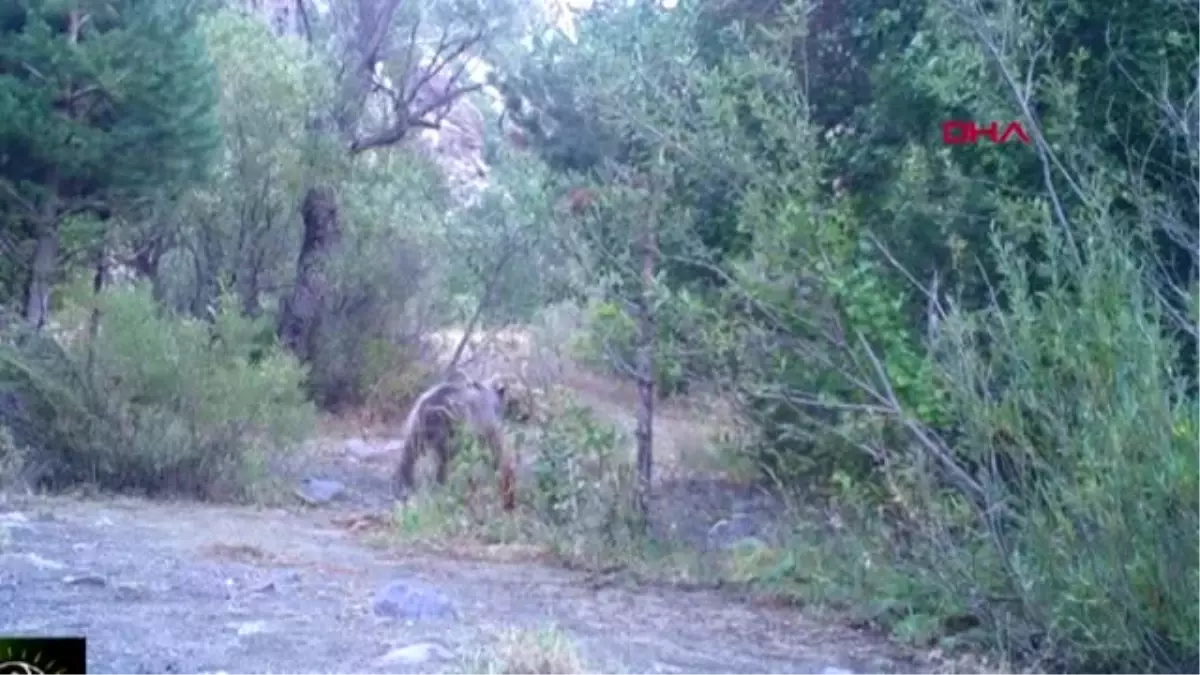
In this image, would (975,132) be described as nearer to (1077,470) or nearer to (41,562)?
(1077,470)

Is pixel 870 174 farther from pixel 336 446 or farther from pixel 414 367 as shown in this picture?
pixel 414 367

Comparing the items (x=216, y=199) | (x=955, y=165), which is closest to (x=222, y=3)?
(x=216, y=199)

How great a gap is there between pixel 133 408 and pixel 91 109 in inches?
174

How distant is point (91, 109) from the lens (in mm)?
18219

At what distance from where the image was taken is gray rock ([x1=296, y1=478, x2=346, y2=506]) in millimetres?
16531

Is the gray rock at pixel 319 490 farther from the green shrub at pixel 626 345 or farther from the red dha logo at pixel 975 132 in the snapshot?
the red dha logo at pixel 975 132

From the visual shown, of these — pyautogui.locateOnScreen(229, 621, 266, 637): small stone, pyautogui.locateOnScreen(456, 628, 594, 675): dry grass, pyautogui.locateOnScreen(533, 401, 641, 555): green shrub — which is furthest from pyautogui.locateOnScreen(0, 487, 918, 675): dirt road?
pyautogui.locateOnScreen(533, 401, 641, 555): green shrub

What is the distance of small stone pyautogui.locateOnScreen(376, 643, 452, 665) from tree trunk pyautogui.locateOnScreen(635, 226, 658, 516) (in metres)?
4.04

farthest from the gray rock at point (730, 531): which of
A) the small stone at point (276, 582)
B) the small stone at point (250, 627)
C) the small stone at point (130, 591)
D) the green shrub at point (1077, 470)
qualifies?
the small stone at point (250, 627)

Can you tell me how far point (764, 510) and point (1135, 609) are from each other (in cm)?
555

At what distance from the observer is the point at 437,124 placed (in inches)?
984

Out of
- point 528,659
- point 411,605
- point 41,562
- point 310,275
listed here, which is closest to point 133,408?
point 41,562

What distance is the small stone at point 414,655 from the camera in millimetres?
6711

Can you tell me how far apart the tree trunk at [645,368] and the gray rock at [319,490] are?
16.5 ft
